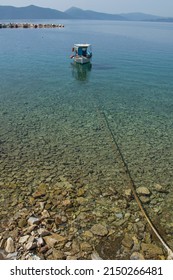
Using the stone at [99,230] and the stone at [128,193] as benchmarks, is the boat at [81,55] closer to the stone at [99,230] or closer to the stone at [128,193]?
the stone at [128,193]

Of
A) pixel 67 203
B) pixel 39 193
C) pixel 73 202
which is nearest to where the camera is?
pixel 67 203

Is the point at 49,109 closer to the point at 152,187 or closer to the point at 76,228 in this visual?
the point at 152,187

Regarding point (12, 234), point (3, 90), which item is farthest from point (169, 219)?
point (3, 90)

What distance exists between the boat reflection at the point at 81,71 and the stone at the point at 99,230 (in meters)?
31.9

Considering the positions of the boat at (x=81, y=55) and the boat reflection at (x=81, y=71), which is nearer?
the boat reflection at (x=81, y=71)

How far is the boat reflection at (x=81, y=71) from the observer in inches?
1628

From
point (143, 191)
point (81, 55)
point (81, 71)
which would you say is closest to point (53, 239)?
point (143, 191)

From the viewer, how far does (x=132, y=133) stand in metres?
21.1

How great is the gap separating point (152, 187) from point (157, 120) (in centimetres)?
1123

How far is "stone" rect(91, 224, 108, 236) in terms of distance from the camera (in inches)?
430

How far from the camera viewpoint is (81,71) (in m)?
45.5

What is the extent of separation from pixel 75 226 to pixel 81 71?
37928 millimetres

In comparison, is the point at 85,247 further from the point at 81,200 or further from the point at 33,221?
the point at 81,200

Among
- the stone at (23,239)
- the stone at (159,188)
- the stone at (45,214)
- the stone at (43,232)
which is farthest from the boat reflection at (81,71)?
the stone at (23,239)
